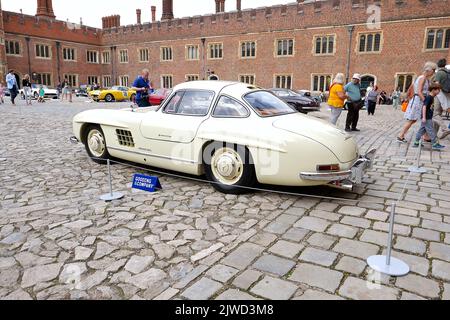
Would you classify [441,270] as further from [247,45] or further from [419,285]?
[247,45]

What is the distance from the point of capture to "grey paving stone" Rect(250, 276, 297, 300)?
98.3 inches

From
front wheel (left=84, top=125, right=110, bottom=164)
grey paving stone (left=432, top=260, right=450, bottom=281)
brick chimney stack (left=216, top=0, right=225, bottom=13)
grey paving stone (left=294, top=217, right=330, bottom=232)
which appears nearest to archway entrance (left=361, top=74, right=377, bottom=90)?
brick chimney stack (left=216, top=0, right=225, bottom=13)

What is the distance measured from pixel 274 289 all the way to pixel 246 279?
244 mm

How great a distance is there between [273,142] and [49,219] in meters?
2.80

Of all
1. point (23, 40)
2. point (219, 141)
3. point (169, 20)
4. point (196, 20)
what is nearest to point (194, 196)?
point (219, 141)

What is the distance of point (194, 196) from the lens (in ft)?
15.5

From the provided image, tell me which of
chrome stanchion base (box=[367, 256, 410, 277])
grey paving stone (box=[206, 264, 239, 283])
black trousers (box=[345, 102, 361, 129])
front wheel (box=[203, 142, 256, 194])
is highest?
black trousers (box=[345, 102, 361, 129])

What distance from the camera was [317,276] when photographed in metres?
2.75

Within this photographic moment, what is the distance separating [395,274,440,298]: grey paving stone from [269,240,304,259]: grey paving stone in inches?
33.9

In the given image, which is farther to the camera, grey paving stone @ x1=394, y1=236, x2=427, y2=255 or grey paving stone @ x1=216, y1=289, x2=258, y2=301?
grey paving stone @ x1=394, y1=236, x2=427, y2=255

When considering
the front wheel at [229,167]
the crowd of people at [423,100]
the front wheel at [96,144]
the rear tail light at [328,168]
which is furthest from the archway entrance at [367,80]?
the front wheel at [229,167]

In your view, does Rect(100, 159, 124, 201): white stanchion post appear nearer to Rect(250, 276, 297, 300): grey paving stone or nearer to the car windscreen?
the car windscreen

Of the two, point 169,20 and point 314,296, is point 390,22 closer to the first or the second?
point 169,20

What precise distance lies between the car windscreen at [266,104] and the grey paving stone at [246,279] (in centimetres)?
253
